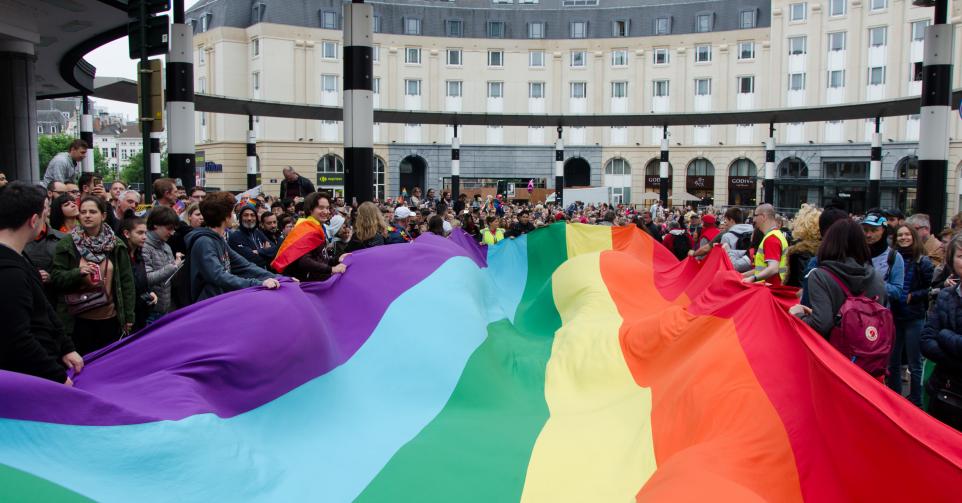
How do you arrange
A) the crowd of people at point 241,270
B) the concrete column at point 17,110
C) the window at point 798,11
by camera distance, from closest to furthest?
the crowd of people at point 241,270 → the concrete column at point 17,110 → the window at point 798,11

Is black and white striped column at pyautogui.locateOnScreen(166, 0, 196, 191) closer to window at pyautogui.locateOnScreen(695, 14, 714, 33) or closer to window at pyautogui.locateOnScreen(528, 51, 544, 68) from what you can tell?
window at pyautogui.locateOnScreen(528, 51, 544, 68)

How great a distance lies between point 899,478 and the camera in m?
3.39

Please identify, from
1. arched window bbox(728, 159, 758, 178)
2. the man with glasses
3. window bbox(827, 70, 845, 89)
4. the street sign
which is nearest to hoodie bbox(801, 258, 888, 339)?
the man with glasses

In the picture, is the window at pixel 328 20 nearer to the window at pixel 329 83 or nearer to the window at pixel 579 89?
the window at pixel 329 83

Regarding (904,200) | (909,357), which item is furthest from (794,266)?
(904,200)

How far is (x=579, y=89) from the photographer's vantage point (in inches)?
2393

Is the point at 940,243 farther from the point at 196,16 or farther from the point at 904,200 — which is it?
the point at 196,16

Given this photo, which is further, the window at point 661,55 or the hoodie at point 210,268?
the window at point 661,55

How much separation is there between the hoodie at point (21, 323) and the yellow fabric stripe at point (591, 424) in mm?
2670

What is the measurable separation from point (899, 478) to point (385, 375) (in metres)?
3.75

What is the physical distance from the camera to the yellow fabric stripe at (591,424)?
15.2 feet

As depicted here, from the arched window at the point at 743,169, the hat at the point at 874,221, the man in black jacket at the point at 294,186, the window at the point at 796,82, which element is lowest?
the hat at the point at 874,221

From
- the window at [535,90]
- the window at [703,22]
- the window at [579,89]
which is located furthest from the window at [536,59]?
the window at [703,22]

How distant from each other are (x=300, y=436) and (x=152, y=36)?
6145mm
